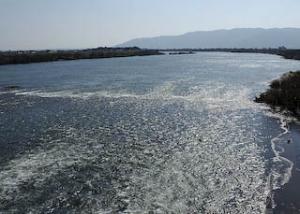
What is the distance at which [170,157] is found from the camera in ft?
83.7

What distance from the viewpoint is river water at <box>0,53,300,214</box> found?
1883 cm

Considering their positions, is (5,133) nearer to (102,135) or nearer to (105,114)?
(102,135)

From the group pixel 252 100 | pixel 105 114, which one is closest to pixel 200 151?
pixel 105 114

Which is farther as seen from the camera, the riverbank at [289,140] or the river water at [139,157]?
the river water at [139,157]

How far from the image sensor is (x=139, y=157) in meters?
25.4

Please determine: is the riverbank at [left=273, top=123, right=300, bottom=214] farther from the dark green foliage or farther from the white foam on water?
the dark green foliage

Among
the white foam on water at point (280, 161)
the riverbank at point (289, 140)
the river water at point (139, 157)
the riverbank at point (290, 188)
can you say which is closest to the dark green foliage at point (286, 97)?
the riverbank at point (289, 140)

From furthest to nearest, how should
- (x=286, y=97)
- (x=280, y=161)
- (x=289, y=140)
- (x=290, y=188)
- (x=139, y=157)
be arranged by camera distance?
(x=286, y=97), (x=289, y=140), (x=139, y=157), (x=280, y=161), (x=290, y=188)

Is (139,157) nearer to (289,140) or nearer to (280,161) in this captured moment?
(280,161)

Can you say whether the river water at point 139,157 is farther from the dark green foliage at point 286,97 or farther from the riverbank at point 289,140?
the dark green foliage at point 286,97

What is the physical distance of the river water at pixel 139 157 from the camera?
18.8 metres

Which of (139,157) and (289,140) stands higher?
(139,157)

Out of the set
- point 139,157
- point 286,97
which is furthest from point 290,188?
point 286,97

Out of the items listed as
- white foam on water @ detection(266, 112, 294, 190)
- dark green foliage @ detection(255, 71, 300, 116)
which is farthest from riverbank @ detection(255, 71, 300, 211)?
white foam on water @ detection(266, 112, 294, 190)
